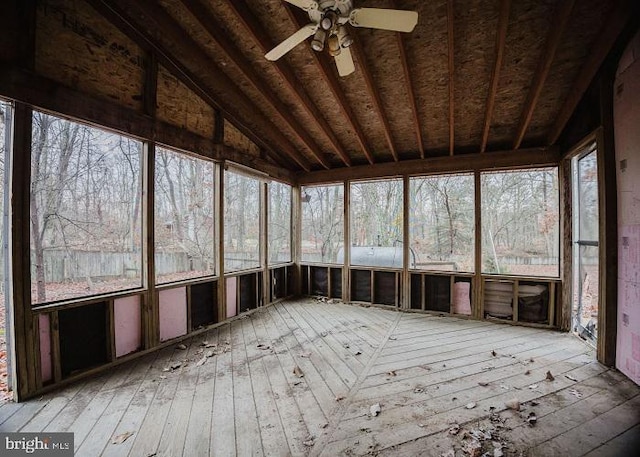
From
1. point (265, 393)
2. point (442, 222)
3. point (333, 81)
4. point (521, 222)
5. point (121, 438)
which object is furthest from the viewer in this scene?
point (442, 222)

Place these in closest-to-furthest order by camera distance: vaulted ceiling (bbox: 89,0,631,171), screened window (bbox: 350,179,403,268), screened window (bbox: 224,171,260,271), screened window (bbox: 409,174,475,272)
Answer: vaulted ceiling (bbox: 89,0,631,171) < screened window (bbox: 224,171,260,271) < screened window (bbox: 409,174,475,272) < screened window (bbox: 350,179,403,268)

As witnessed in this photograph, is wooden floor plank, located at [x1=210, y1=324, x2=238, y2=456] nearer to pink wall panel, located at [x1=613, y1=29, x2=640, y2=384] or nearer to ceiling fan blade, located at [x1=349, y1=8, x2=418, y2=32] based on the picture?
ceiling fan blade, located at [x1=349, y1=8, x2=418, y2=32]

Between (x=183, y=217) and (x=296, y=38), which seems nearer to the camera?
(x=296, y=38)

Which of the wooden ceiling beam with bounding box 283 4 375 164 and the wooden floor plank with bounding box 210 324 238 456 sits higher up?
the wooden ceiling beam with bounding box 283 4 375 164

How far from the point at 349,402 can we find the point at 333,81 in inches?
152

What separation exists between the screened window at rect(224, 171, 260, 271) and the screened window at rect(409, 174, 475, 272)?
10.3ft

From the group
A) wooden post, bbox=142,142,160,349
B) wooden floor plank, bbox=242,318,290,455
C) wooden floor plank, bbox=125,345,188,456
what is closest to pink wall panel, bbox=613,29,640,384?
wooden floor plank, bbox=242,318,290,455

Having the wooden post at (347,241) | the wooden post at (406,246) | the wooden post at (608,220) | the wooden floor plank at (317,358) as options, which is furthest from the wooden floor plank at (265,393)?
the wooden post at (608,220)

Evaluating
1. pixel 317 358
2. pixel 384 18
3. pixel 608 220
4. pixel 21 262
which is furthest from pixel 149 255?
pixel 608 220

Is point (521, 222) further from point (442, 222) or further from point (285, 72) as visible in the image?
point (285, 72)

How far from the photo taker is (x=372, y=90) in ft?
13.0

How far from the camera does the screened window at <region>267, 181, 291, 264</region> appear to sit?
6047mm

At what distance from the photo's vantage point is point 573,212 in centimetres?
432

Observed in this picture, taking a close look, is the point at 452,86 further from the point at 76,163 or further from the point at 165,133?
the point at 76,163
